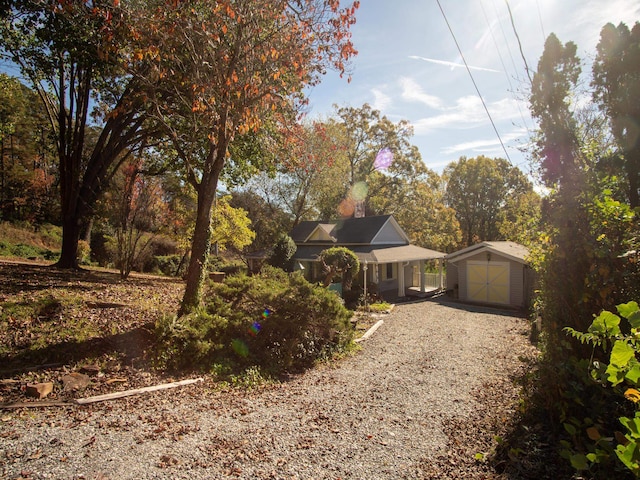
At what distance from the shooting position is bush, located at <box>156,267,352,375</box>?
Result: 6.89 m

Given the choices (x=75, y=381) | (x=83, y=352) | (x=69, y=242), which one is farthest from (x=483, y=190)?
(x=75, y=381)

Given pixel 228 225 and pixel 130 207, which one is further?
pixel 228 225

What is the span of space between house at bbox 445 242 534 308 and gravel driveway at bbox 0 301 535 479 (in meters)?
10.6

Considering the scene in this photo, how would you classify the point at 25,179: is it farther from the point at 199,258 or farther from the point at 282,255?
the point at 199,258

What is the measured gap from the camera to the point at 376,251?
66.3 ft

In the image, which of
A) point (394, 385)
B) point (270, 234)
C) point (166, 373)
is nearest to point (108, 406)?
point (166, 373)

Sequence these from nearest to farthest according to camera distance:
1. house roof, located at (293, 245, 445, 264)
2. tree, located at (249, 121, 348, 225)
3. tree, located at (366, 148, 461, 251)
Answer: house roof, located at (293, 245, 445, 264) < tree, located at (249, 121, 348, 225) < tree, located at (366, 148, 461, 251)

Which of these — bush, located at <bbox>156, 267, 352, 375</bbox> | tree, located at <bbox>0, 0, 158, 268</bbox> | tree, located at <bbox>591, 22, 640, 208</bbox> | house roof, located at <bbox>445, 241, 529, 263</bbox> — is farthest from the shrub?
house roof, located at <bbox>445, 241, 529, 263</bbox>

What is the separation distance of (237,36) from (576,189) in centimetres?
718

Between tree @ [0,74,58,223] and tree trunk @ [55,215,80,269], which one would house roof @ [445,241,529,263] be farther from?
tree @ [0,74,58,223]

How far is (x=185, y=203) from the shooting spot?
1945cm

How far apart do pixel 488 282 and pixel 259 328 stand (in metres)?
13.9

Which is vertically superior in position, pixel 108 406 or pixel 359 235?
pixel 359 235

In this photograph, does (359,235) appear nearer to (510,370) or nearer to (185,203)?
(185,203)
